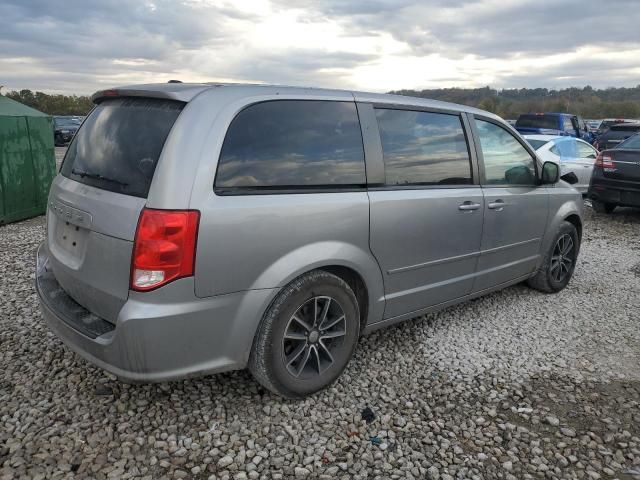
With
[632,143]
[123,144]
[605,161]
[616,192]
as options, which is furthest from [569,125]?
[123,144]

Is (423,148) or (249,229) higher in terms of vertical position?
(423,148)

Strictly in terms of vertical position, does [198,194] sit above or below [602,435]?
above

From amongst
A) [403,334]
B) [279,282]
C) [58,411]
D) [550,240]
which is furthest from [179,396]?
[550,240]

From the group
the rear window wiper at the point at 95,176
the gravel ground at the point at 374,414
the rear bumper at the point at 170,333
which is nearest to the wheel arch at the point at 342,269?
the rear bumper at the point at 170,333

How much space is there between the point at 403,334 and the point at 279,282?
1.65m

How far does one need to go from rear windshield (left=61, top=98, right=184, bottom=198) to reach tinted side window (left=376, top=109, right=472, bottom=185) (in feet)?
4.42

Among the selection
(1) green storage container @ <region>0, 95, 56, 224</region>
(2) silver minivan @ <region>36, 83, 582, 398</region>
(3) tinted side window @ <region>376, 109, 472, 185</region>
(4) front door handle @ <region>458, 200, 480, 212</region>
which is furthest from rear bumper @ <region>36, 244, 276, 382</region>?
(1) green storage container @ <region>0, 95, 56, 224</region>

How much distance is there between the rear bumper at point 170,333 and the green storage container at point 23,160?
233 inches

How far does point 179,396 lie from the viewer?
302 centimetres

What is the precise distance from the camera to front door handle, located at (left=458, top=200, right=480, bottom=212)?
365 centimetres

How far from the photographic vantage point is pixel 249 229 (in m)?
2.54

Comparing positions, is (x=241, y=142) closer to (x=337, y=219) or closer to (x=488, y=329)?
(x=337, y=219)

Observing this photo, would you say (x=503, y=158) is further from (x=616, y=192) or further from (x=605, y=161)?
(x=605, y=161)

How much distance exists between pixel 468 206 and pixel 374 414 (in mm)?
1632
